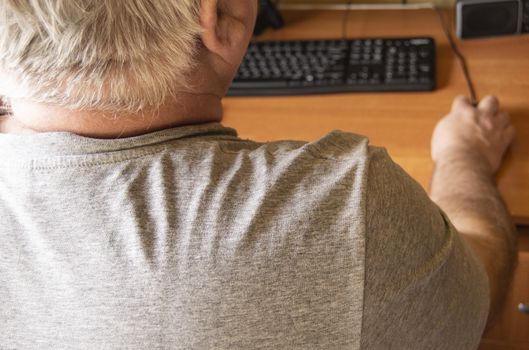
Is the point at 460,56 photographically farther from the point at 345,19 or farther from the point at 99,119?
the point at 99,119

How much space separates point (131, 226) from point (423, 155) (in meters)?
0.59

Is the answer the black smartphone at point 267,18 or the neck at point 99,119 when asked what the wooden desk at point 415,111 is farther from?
the neck at point 99,119

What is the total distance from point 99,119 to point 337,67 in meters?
0.69

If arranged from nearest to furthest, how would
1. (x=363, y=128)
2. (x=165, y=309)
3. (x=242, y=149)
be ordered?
(x=165, y=309) → (x=242, y=149) → (x=363, y=128)

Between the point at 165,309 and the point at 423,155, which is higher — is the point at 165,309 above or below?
above

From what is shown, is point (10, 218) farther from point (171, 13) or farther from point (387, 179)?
point (387, 179)

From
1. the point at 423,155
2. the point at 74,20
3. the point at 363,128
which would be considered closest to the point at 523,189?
the point at 423,155

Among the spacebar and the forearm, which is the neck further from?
the spacebar

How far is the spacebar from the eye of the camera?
4.31 feet

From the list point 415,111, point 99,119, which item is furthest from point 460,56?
point 99,119

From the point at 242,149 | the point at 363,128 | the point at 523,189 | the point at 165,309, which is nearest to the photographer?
the point at 165,309

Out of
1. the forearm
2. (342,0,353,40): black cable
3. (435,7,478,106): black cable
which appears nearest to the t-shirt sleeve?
the forearm

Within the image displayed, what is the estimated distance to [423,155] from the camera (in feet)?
3.65

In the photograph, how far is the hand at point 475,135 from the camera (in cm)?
109
